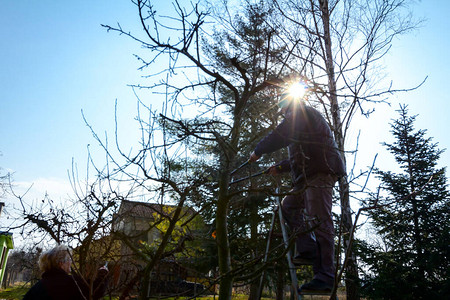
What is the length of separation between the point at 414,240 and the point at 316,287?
8.33 m

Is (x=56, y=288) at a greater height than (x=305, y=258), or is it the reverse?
(x=305, y=258)

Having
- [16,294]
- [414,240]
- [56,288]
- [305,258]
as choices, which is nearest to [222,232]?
[305,258]

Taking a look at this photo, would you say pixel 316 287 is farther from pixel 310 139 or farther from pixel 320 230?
pixel 310 139

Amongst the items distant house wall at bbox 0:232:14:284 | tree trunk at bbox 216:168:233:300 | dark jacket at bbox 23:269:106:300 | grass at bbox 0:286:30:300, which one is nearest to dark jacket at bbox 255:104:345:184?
tree trunk at bbox 216:168:233:300

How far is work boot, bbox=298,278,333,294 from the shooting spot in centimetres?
277

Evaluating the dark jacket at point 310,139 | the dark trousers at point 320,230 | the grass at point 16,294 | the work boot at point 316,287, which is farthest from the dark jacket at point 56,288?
the grass at point 16,294

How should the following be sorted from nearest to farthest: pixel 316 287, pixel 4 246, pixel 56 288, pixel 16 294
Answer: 1. pixel 56 288
2. pixel 316 287
3. pixel 4 246
4. pixel 16 294

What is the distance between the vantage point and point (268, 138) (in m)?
3.15

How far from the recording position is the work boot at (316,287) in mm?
2766

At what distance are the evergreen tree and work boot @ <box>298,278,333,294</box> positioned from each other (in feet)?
16.7

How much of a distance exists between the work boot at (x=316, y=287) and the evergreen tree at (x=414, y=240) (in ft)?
16.7

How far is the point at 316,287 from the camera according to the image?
2775mm

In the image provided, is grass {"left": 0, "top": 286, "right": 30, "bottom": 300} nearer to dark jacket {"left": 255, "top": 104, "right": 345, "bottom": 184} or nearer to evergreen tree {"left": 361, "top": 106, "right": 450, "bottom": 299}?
dark jacket {"left": 255, "top": 104, "right": 345, "bottom": 184}

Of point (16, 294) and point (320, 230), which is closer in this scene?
point (320, 230)
